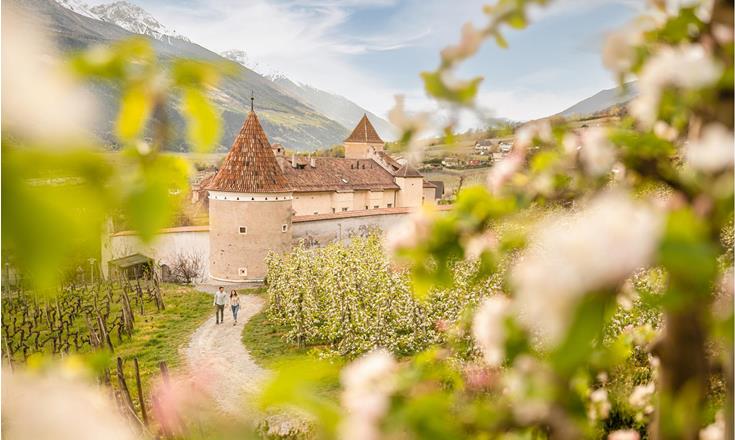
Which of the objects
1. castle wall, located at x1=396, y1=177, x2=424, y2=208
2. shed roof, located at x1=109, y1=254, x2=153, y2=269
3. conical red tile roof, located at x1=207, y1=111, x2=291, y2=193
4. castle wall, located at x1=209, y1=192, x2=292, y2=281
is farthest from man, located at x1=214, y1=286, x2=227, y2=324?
castle wall, located at x1=396, y1=177, x2=424, y2=208

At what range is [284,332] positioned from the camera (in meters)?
10.0

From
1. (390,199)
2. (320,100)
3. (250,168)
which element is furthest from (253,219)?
(320,100)

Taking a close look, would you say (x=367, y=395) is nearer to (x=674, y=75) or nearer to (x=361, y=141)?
(x=674, y=75)

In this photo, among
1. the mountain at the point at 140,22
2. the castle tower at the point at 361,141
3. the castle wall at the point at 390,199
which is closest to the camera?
the mountain at the point at 140,22

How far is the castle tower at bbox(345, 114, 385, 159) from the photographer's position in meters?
29.8

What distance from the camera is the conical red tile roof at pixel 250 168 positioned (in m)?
14.1

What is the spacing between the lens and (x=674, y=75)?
807mm

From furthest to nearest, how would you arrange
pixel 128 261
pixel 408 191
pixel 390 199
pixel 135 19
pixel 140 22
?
pixel 408 191 < pixel 390 199 < pixel 128 261 < pixel 135 19 < pixel 140 22

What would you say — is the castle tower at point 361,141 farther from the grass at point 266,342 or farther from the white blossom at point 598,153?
the white blossom at point 598,153

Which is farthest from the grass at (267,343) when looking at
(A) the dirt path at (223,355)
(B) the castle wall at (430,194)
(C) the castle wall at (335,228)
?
(B) the castle wall at (430,194)

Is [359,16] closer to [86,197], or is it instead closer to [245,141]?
[86,197]

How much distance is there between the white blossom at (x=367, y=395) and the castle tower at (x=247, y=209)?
1366 cm

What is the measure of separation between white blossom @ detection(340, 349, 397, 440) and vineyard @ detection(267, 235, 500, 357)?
17.6ft

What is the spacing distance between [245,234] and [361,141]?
16861 mm
